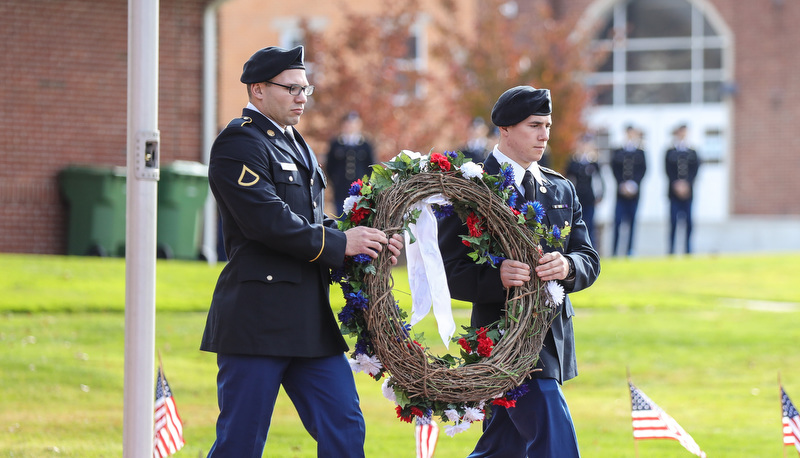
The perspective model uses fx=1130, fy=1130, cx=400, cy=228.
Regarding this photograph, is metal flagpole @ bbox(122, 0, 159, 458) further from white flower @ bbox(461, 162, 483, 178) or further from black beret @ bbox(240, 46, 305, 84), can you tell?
white flower @ bbox(461, 162, 483, 178)

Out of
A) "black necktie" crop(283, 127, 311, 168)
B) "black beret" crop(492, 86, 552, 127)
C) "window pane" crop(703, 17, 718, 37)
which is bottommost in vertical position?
"black necktie" crop(283, 127, 311, 168)

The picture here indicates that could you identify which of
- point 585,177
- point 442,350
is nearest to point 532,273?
point 442,350

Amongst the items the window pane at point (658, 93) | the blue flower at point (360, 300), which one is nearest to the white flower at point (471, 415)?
the blue flower at point (360, 300)

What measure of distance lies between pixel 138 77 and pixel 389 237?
1.18 metres

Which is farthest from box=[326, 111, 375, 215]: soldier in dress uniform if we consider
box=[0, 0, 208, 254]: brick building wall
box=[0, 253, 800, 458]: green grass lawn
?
box=[0, 253, 800, 458]: green grass lawn

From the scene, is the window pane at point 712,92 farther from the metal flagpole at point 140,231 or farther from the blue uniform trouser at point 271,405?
the metal flagpole at point 140,231

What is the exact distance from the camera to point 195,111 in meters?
16.8

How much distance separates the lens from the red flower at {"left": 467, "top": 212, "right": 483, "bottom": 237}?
481 centimetres

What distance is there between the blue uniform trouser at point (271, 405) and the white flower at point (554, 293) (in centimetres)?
92

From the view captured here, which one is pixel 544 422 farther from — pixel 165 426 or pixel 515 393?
pixel 165 426

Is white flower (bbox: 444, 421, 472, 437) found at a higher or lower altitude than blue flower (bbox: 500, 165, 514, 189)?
lower

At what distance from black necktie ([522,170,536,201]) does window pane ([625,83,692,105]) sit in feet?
79.3

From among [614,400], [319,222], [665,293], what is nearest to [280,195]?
[319,222]

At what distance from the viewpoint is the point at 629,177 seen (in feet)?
65.3
